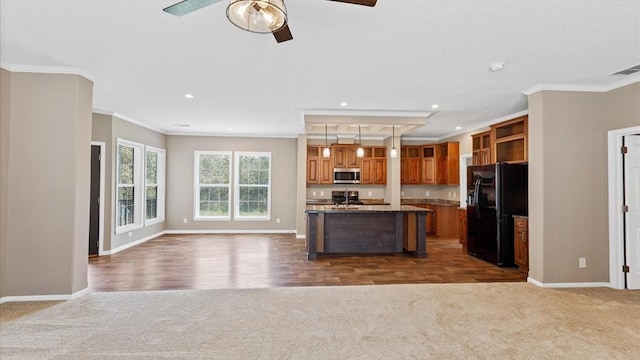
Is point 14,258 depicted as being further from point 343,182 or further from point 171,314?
point 343,182

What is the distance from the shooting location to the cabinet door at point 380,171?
8.55 m

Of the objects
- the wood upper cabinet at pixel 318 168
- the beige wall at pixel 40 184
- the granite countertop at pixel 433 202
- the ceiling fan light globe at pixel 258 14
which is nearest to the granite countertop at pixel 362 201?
the wood upper cabinet at pixel 318 168

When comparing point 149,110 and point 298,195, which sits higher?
point 149,110

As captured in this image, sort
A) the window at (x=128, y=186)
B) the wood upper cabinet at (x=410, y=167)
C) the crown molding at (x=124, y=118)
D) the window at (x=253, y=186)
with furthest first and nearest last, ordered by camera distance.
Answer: the wood upper cabinet at (x=410, y=167), the window at (x=253, y=186), the window at (x=128, y=186), the crown molding at (x=124, y=118)

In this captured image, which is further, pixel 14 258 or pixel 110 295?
pixel 110 295

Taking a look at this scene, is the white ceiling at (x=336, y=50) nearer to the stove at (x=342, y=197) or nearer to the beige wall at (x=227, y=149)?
the beige wall at (x=227, y=149)

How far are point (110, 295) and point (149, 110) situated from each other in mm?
3329

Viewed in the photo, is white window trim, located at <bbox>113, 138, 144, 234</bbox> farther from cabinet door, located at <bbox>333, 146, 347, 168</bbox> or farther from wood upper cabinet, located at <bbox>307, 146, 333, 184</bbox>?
cabinet door, located at <bbox>333, 146, 347, 168</bbox>

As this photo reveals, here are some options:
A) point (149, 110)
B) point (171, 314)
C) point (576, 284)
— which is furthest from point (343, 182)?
point (171, 314)

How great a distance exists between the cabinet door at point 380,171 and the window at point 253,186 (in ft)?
8.96

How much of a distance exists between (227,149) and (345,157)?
3026 millimetres

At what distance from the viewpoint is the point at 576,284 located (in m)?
4.20

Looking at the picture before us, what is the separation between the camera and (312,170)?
8391 millimetres

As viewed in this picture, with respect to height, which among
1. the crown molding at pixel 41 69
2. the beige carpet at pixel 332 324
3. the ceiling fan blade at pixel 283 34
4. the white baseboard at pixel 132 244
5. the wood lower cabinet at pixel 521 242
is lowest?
the beige carpet at pixel 332 324
